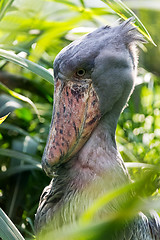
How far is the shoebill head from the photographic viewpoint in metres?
1.31

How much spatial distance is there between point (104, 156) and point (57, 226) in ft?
0.84

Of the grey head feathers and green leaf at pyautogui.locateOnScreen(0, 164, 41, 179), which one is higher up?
the grey head feathers

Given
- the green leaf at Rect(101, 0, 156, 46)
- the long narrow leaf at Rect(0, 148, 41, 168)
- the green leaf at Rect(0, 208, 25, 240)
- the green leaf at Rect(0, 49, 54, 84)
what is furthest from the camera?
the long narrow leaf at Rect(0, 148, 41, 168)

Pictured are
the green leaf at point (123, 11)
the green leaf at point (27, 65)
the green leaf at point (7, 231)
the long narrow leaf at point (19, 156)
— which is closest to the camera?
the green leaf at point (7, 231)

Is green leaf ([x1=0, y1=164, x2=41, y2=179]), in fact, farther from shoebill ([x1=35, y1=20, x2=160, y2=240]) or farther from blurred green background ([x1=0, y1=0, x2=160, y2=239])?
shoebill ([x1=35, y1=20, x2=160, y2=240])

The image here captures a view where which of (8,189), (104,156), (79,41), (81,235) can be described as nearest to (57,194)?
(104,156)

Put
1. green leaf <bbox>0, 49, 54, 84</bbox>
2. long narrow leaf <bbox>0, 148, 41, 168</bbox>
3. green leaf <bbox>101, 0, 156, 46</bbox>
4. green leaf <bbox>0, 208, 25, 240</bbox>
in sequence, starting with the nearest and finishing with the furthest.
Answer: green leaf <bbox>0, 208, 25, 240</bbox> → green leaf <bbox>101, 0, 156, 46</bbox> → green leaf <bbox>0, 49, 54, 84</bbox> → long narrow leaf <bbox>0, 148, 41, 168</bbox>

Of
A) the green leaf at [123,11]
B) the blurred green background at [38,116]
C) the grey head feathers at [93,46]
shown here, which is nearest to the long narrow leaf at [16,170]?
the blurred green background at [38,116]

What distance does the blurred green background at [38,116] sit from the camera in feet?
6.59

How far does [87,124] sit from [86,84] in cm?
13

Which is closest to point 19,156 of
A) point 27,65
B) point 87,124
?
point 27,65

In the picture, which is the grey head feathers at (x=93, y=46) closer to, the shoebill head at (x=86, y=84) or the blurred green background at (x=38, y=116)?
the shoebill head at (x=86, y=84)

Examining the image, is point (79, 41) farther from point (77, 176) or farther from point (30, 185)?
point (30, 185)

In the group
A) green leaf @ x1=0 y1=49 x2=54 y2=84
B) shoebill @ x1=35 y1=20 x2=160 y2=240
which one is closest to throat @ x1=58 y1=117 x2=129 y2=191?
shoebill @ x1=35 y1=20 x2=160 y2=240
